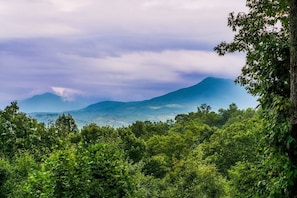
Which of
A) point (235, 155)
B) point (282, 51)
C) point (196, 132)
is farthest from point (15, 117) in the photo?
point (196, 132)

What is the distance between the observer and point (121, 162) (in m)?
9.16

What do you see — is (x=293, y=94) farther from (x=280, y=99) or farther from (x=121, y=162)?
(x=121, y=162)

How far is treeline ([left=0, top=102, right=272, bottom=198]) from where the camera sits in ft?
26.7

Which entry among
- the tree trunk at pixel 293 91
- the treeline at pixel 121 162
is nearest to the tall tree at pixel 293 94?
the tree trunk at pixel 293 91

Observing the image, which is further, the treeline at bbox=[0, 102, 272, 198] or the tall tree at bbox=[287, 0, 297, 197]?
the treeline at bbox=[0, 102, 272, 198]

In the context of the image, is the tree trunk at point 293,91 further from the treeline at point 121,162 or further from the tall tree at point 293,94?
the treeline at point 121,162

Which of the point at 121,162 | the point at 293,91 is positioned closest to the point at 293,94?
the point at 293,91

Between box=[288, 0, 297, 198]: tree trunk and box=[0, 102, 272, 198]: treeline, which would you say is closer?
box=[288, 0, 297, 198]: tree trunk

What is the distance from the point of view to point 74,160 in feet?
27.3

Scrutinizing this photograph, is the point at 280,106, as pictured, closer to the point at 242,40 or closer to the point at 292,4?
the point at 292,4

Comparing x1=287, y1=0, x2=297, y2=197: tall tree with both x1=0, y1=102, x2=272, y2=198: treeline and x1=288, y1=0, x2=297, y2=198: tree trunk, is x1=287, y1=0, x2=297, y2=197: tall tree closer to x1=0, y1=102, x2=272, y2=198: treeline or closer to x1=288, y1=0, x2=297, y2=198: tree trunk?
x1=288, y1=0, x2=297, y2=198: tree trunk

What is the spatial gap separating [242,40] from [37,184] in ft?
19.9

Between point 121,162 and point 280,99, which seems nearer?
point 280,99

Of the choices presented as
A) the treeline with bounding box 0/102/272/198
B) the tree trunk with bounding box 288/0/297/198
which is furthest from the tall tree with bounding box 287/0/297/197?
the treeline with bounding box 0/102/272/198
